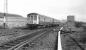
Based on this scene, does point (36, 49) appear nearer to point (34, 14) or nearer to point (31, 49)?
point (31, 49)

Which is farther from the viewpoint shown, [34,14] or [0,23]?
[0,23]

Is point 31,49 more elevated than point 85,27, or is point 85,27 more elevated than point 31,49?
point 85,27

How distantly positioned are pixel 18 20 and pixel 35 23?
39.7ft

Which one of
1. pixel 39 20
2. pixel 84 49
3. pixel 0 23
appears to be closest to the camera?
pixel 84 49

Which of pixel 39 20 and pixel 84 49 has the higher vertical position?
pixel 39 20

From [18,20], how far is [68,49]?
3004 cm

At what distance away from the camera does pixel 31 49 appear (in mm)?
5984

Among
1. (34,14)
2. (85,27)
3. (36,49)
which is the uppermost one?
(34,14)

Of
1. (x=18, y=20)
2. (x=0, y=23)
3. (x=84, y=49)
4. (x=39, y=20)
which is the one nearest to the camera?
(x=84, y=49)

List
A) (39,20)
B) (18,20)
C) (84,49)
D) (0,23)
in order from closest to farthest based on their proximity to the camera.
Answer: (84,49), (39,20), (0,23), (18,20)

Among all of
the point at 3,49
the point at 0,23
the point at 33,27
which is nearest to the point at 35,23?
the point at 33,27

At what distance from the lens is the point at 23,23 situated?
34.6 m

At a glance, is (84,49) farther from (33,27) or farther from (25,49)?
Result: (33,27)

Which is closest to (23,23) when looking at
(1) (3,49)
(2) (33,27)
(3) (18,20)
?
(3) (18,20)
